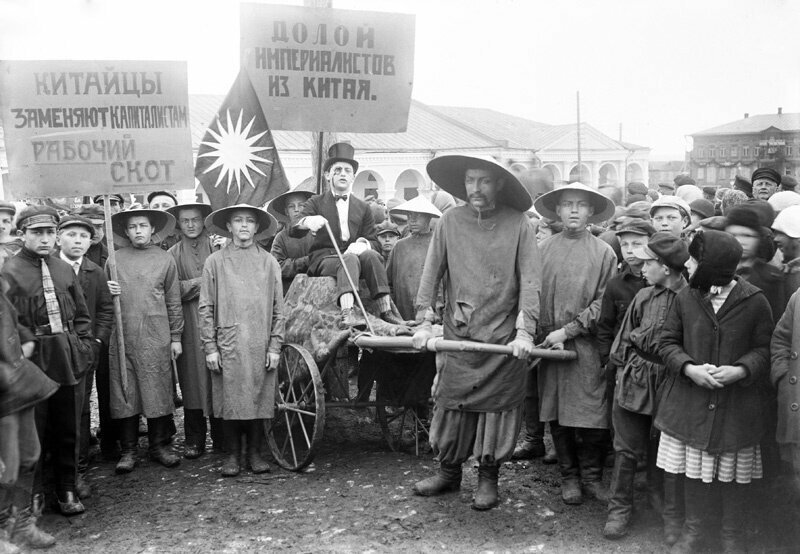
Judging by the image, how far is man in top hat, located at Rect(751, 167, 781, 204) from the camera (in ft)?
22.3

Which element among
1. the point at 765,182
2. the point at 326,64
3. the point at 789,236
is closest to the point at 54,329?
the point at 326,64

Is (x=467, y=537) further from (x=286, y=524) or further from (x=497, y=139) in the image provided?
(x=497, y=139)

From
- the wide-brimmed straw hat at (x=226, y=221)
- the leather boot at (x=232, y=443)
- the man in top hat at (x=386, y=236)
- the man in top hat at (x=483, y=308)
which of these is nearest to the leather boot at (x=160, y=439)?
the leather boot at (x=232, y=443)

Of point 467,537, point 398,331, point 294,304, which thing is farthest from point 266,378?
point 467,537

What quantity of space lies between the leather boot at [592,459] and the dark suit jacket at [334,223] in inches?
93.3

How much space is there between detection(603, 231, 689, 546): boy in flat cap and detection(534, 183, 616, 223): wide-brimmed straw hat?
2.04 feet

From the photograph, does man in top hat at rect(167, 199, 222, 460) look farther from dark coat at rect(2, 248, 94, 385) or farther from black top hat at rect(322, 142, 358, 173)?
dark coat at rect(2, 248, 94, 385)

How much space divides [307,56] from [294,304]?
8.14ft

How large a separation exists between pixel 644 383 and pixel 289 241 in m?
3.31

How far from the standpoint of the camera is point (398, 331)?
539 cm

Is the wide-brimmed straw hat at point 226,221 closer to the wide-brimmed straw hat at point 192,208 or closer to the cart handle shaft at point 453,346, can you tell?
the wide-brimmed straw hat at point 192,208

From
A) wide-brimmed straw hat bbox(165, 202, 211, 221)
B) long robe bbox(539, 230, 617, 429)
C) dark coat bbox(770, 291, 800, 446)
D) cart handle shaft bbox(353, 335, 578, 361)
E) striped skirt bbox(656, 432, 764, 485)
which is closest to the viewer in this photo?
dark coat bbox(770, 291, 800, 446)

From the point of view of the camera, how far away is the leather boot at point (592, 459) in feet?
16.4

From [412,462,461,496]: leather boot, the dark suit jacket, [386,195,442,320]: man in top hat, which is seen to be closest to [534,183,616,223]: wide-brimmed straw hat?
[386,195,442,320]: man in top hat
